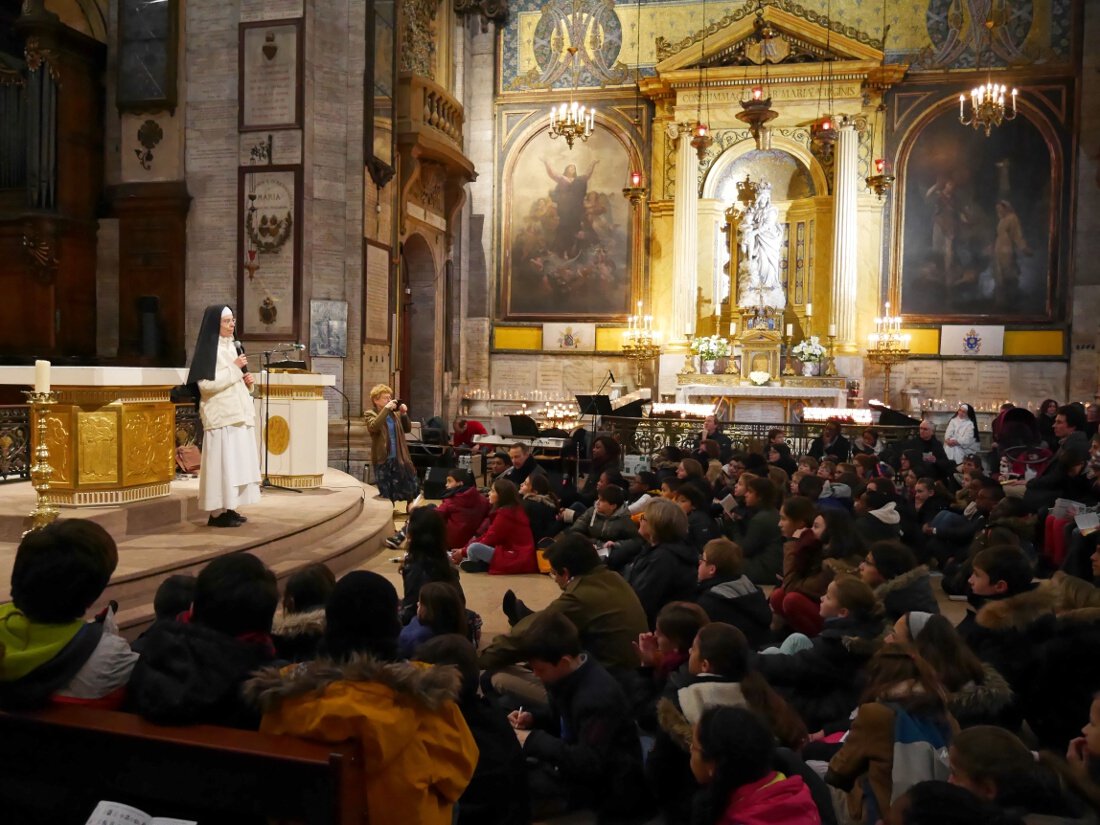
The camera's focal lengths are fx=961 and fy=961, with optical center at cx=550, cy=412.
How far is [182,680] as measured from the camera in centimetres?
246

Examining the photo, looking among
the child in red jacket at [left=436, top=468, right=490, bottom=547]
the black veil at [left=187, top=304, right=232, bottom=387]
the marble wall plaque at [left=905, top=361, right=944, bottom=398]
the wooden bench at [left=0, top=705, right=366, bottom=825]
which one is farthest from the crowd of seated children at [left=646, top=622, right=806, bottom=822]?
the marble wall plaque at [left=905, top=361, right=944, bottom=398]

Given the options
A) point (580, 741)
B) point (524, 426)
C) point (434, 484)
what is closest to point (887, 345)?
point (524, 426)

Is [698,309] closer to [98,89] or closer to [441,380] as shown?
[441,380]

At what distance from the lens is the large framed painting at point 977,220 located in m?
17.4

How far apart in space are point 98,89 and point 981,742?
14.3 m

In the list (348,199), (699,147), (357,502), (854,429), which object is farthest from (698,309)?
(357,502)

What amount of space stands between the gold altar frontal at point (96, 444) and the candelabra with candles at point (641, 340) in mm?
12165

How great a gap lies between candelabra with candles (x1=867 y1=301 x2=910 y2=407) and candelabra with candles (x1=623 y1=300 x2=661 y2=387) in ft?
13.0

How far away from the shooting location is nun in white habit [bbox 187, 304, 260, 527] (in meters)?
6.97

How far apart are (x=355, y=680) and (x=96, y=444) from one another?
5283 millimetres

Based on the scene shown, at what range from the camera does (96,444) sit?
6.88 metres

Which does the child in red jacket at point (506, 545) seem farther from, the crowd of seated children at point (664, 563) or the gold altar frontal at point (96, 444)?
the crowd of seated children at point (664, 563)

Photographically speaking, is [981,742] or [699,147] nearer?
[981,742]

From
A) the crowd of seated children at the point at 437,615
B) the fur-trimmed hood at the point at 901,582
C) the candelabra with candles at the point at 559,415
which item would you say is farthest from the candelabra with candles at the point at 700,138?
the crowd of seated children at the point at 437,615
